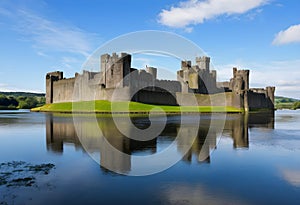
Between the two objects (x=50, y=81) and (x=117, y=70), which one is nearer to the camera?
(x=117, y=70)

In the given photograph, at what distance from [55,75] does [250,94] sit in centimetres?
4910

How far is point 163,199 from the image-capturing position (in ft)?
18.5

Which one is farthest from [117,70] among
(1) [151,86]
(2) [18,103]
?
(2) [18,103]

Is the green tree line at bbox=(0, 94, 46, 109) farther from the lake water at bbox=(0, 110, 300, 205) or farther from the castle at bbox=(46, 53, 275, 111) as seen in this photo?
the lake water at bbox=(0, 110, 300, 205)

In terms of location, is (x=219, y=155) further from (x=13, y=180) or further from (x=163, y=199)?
(x=13, y=180)

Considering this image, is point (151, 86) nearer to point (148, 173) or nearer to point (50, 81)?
point (50, 81)

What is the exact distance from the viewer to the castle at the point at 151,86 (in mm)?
56000

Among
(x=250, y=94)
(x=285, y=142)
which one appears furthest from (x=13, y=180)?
(x=250, y=94)

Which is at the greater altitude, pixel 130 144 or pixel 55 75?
pixel 55 75

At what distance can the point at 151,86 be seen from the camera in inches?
2709

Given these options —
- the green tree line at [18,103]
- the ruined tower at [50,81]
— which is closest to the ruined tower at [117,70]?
the ruined tower at [50,81]

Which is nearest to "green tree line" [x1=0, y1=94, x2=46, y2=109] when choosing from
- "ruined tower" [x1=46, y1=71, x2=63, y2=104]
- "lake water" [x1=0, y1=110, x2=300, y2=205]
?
"ruined tower" [x1=46, y1=71, x2=63, y2=104]

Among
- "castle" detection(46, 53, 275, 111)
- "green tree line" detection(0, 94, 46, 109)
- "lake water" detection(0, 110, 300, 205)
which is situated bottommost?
"lake water" detection(0, 110, 300, 205)

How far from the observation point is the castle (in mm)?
56000
